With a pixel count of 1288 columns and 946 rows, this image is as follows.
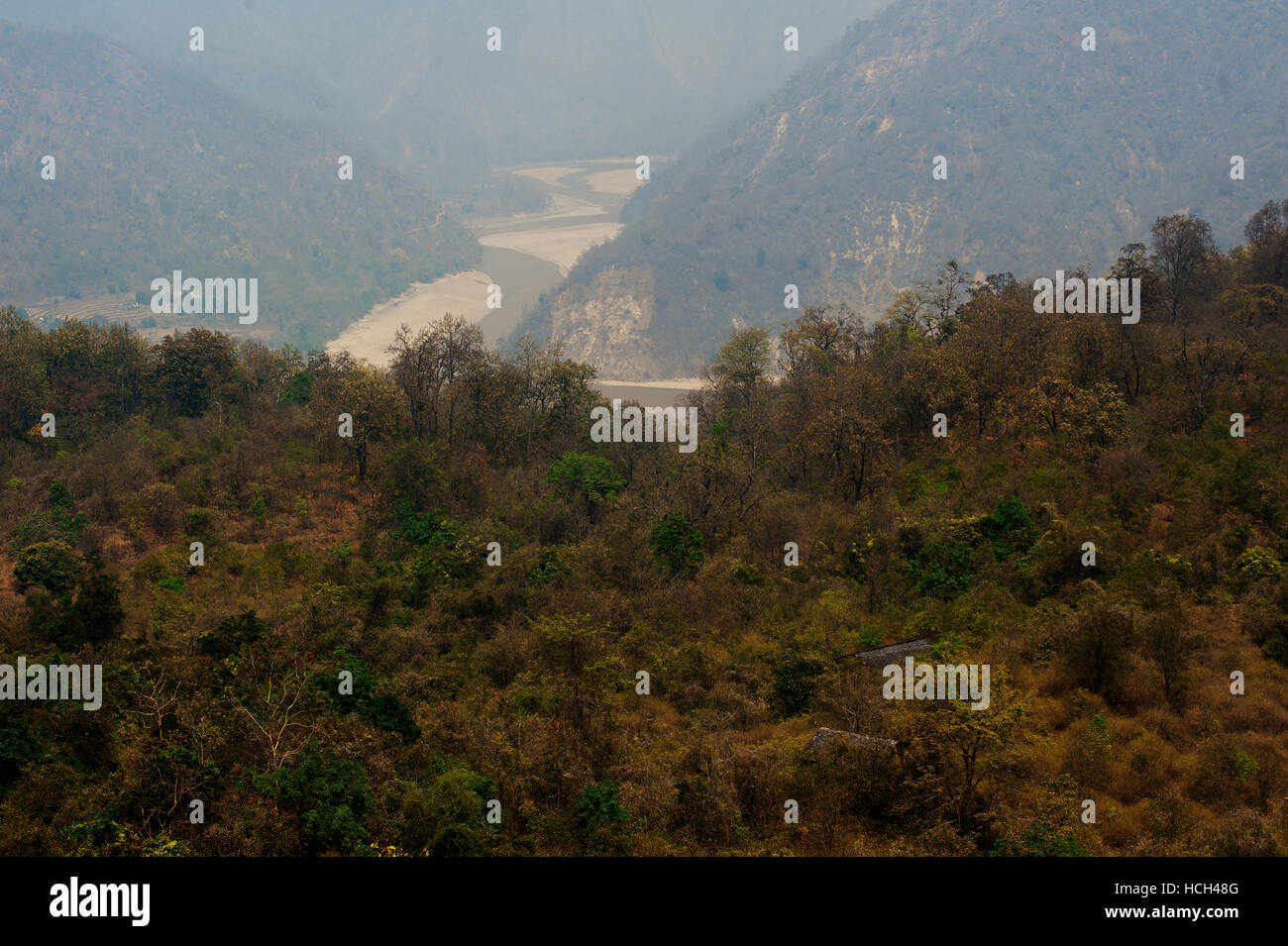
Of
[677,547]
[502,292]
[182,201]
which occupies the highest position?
[182,201]

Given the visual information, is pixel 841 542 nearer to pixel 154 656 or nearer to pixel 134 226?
pixel 154 656

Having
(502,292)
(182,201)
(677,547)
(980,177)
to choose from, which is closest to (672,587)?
(677,547)

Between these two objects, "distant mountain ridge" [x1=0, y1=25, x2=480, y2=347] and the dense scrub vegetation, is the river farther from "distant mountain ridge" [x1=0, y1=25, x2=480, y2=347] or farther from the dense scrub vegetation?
the dense scrub vegetation

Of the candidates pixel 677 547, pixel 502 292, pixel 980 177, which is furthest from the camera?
pixel 502 292

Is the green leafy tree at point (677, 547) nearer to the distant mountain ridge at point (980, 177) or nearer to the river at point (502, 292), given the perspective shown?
the river at point (502, 292)

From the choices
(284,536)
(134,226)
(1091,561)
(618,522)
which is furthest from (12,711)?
(134,226)

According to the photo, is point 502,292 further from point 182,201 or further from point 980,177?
point 980,177

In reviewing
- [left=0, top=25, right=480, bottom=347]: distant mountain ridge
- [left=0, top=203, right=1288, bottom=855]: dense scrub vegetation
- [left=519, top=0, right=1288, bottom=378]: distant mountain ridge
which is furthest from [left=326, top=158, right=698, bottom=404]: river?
[left=0, top=203, right=1288, bottom=855]: dense scrub vegetation
